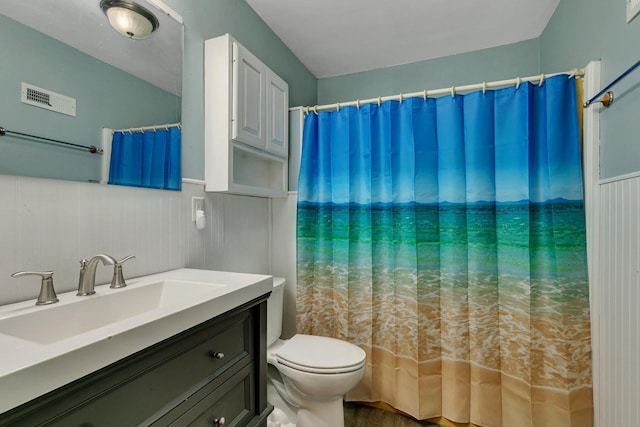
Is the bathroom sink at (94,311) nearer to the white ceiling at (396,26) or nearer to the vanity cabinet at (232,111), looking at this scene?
the vanity cabinet at (232,111)

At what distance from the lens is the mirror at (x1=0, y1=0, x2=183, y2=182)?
85cm

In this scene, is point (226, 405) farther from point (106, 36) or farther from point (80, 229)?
point (106, 36)

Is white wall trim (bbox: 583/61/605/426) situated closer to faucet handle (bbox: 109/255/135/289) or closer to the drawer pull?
the drawer pull

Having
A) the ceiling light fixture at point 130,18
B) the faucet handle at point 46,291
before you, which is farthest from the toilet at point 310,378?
the ceiling light fixture at point 130,18

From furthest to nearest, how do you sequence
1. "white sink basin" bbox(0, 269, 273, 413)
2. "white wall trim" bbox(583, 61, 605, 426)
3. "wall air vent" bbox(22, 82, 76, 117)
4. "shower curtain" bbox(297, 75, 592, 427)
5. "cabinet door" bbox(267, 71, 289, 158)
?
"cabinet door" bbox(267, 71, 289, 158) → "shower curtain" bbox(297, 75, 592, 427) → "white wall trim" bbox(583, 61, 605, 426) → "wall air vent" bbox(22, 82, 76, 117) → "white sink basin" bbox(0, 269, 273, 413)

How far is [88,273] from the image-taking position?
3.05 feet

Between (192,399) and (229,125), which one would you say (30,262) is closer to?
(192,399)

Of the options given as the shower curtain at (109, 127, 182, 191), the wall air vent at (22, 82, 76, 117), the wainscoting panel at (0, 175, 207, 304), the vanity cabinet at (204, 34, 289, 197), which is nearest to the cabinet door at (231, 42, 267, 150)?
the vanity cabinet at (204, 34, 289, 197)

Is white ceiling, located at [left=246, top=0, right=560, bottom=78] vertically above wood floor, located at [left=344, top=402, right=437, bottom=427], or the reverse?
white ceiling, located at [left=246, top=0, right=560, bottom=78]

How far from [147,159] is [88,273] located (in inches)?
19.7

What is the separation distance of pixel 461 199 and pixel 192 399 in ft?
5.00

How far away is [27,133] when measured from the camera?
87 cm

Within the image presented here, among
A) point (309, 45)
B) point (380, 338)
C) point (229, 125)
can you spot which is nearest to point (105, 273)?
point (229, 125)

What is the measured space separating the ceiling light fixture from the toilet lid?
5.09 ft
